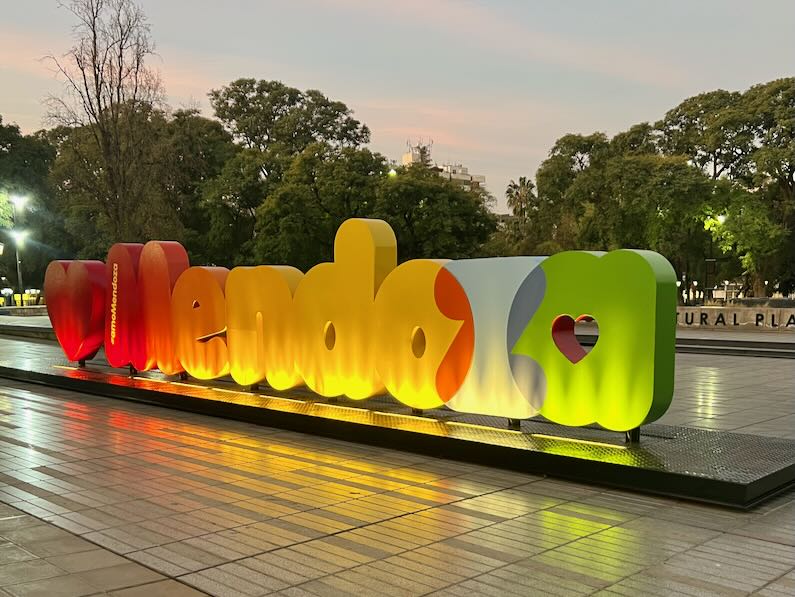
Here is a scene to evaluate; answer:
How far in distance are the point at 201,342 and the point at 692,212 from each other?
1169 inches

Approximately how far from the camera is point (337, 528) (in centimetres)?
561

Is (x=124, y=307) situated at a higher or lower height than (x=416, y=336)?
higher

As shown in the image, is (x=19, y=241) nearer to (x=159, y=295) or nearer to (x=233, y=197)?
(x=233, y=197)

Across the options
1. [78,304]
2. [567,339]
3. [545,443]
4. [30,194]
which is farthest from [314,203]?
[545,443]

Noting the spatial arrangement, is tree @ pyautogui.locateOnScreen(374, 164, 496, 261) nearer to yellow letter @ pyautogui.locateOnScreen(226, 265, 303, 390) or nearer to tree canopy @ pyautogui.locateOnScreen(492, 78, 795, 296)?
tree canopy @ pyautogui.locateOnScreen(492, 78, 795, 296)

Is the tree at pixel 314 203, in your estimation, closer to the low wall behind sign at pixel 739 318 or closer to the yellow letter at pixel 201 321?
the low wall behind sign at pixel 739 318

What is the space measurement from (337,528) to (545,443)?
9.02ft

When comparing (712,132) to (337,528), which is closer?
(337,528)

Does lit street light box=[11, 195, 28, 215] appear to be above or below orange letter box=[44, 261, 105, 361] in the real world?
above

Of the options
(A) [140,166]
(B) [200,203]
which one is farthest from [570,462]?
(B) [200,203]

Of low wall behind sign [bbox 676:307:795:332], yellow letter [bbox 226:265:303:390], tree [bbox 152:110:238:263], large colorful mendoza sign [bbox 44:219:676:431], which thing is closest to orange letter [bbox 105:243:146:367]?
large colorful mendoza sign [bbox 44:219:676:431]

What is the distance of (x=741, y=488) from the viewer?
5.93 meters

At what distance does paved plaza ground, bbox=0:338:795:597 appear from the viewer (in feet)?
15.0

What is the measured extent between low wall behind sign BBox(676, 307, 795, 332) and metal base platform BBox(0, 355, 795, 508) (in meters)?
19.0
